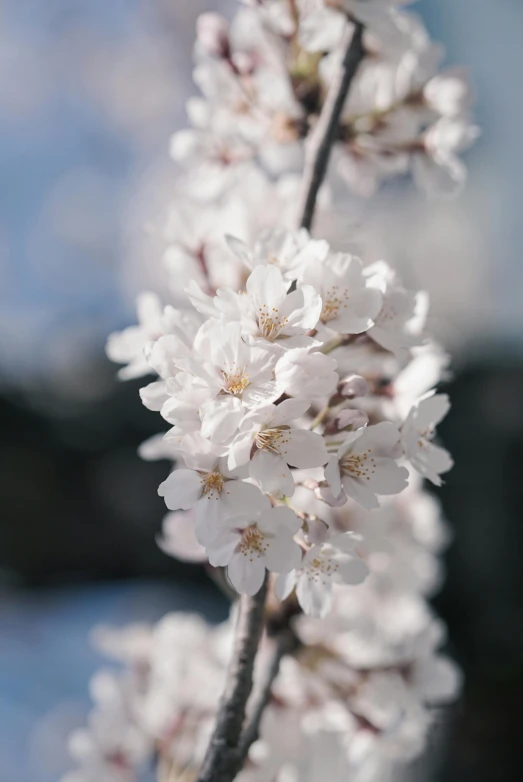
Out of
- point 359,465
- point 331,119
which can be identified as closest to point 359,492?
point 359,465

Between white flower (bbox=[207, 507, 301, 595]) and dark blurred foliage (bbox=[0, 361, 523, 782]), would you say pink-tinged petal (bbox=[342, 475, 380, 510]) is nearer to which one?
white flower (bbox=[207, 507, 301, 595])

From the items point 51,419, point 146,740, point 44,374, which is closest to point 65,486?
point 51,419

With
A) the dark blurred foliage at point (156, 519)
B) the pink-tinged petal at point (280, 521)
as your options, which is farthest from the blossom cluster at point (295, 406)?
the dark blurred foliage at point (156, 519)

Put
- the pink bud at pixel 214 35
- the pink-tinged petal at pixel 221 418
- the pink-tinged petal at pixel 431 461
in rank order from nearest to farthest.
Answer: the pink-tinged petal at pixel 221 418 < the pink-tinged petal at pixel 431 461 < the pink bud at pixel 214 35

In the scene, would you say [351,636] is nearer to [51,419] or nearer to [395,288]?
[395,288]

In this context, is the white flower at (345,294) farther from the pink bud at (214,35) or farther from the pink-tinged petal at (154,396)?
the pink bud at (214,35)

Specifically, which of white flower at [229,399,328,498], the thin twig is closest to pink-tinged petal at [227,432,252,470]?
white flower at [229,399,328,498]
